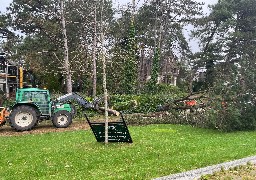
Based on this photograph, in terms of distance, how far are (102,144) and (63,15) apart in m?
17.3

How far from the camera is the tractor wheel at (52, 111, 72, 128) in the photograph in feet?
58.0

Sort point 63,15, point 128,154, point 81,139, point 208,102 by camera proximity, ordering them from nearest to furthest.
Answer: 1. point 128,154
2. point 81,139
3. point 208,102
4. point 63,15

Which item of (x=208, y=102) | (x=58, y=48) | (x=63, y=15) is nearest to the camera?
(x=208, y=102)

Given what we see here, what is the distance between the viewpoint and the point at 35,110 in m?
17.2

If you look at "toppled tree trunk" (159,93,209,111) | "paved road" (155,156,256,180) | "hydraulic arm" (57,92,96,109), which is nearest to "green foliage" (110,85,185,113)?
"toppled tree trunk" (159,93,209,111)

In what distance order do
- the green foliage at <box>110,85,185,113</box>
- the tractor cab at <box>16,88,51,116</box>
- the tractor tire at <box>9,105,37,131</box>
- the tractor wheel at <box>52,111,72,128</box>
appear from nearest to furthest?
1. the tractor tire at <box>9,105,37,131</box>
2. the tractor cab at <box>16,88,51,116</box>
3. the tractor wheel at <box>52,111,72,128</box>
4. the green foliage at <box>110,85,185,113</box>

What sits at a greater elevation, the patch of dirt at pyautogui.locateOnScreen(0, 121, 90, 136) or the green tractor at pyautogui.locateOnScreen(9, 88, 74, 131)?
the green tractor at pyautogui.locateOnScreen(9, 88, 74, 131)

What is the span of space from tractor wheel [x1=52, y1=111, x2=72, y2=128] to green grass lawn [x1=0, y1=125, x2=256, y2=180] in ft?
11.2

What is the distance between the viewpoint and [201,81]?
46.6 metres

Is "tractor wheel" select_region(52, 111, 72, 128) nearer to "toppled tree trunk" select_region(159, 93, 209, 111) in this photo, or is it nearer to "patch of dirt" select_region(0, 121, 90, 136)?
"patch of dirt" select_region(0, 121, 90, 136)

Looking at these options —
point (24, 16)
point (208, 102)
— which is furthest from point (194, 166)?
point (24, 16)

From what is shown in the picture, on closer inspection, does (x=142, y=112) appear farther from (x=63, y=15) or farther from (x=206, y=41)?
(x=206, y=41)

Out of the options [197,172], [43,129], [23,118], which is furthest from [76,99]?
[197,172]

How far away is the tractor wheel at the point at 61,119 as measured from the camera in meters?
17.7
